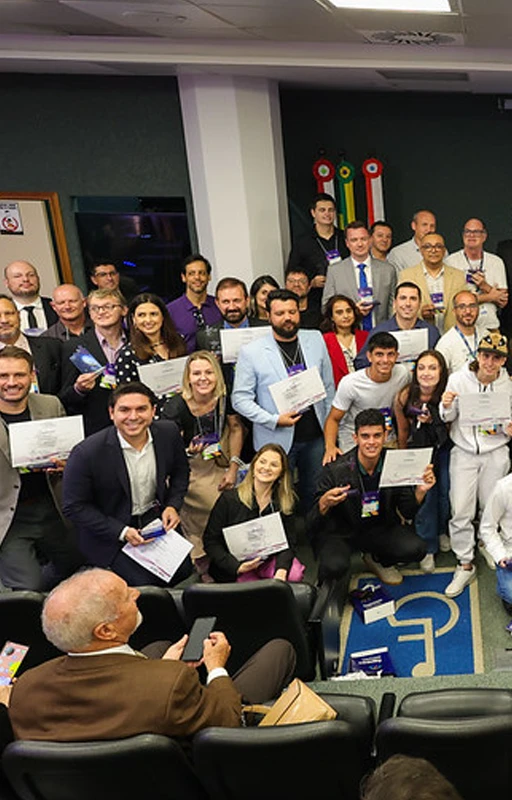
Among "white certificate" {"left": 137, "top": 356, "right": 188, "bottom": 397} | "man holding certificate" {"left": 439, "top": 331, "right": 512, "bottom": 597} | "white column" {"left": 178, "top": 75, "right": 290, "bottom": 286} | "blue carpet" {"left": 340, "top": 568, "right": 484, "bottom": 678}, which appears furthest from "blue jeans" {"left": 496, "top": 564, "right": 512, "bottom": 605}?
"white column" {"left": 178, "top": 75, "right": 290, "bottom": 286}

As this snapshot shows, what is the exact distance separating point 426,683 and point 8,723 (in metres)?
1.77

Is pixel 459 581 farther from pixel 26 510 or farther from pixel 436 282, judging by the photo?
pixel 26 510

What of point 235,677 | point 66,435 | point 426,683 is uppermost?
point 66,435

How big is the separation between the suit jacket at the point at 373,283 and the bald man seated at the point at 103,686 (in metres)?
3.42

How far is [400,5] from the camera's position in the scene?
11.9ft

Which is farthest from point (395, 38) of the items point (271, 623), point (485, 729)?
point (485, 729)

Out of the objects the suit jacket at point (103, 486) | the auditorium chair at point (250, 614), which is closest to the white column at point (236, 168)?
the suit jacket at point (103, 486)

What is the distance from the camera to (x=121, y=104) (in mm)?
6867

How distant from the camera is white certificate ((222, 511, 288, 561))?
148 inches

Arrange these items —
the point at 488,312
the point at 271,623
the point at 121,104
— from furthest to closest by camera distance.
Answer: the point at 121,104, the point at 488,312, the point at 271,623

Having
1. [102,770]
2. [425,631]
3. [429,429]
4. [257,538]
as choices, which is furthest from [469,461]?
[102,770]

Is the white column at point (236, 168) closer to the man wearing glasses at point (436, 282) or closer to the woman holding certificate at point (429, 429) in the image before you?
the man wearing glasses at point (436, 282)

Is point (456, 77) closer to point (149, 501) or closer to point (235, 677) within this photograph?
point (149, 501)

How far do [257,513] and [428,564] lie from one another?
3.79 feet
